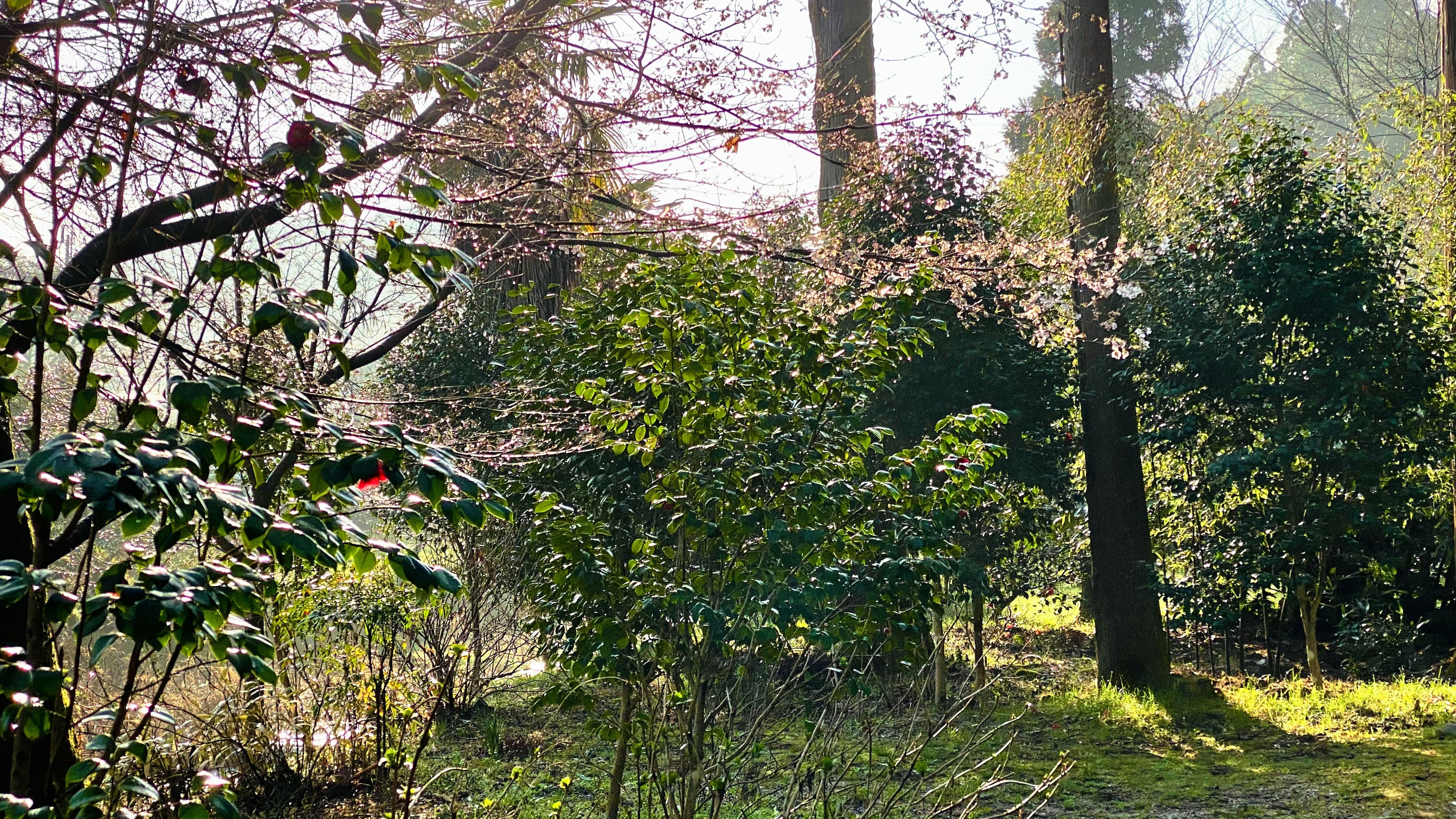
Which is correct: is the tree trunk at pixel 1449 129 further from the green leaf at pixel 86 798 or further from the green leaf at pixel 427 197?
the green leaf at pixel 86 798

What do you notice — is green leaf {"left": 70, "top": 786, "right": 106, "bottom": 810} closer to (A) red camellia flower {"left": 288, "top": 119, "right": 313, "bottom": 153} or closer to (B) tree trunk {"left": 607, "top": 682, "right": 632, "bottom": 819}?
(A) red camellia flower {"left": 288, "top": 119, "right": 313, "bottom": 153}

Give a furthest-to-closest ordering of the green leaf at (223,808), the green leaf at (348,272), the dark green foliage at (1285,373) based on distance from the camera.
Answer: the dark green foliage at (1285,373)
the green leaf at (348,272)
the green leaf at (223,808)

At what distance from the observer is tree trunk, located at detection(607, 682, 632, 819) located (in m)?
3.09

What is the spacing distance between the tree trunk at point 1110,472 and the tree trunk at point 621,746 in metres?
5.14

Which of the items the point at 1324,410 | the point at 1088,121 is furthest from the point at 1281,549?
the point at 1088,121

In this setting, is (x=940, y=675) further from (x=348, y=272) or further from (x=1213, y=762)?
(x=348, y=272)

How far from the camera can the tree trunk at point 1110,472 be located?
7398 millimetres

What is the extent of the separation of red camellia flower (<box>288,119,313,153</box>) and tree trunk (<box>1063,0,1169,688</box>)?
6410mm

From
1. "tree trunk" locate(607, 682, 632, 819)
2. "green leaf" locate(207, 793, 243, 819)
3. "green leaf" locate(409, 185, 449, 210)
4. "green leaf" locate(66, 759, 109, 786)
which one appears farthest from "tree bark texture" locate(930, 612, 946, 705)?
"green leaf" locate(66, 759, 109, 786)

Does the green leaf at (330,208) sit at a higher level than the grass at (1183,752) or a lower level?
higher

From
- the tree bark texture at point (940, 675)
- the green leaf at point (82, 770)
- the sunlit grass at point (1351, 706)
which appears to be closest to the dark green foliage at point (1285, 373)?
the sunlit grass at point (1351, 706)

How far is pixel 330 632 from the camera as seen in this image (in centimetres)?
475

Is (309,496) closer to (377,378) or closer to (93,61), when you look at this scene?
(93,61)

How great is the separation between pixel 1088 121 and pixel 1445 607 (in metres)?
4.57
